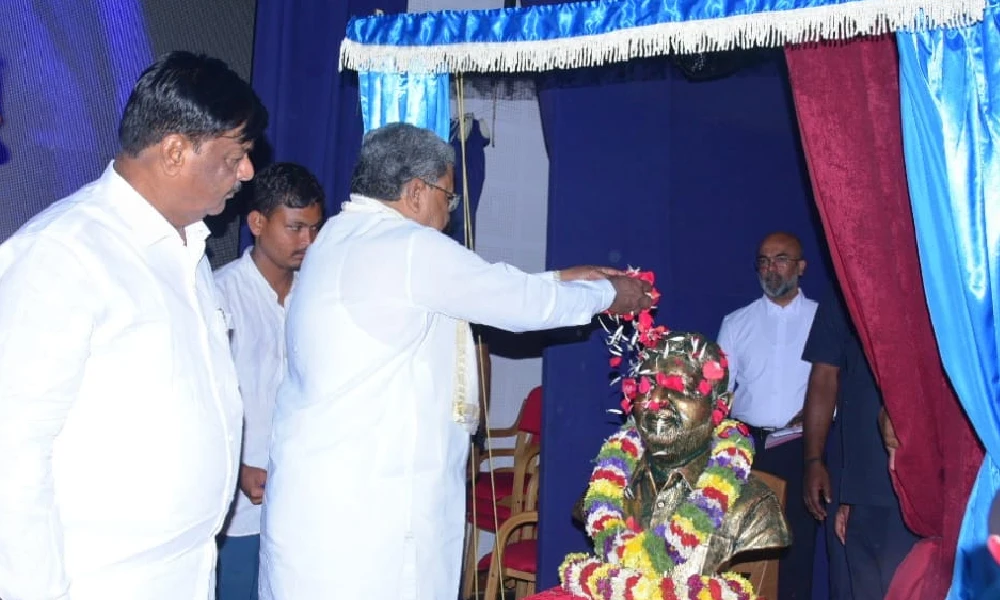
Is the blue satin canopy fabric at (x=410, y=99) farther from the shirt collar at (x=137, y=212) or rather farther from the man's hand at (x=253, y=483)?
the shirt collar at (x=137, y=212)

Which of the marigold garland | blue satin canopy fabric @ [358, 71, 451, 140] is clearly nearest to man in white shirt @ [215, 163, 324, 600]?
blue satin canopy fabric @ [358, 71, 451, 140]

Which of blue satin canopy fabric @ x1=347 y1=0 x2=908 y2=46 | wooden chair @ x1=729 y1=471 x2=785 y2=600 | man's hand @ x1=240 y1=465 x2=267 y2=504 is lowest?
wooden chair @ x1=729 y1=471 x2=785 y2=600

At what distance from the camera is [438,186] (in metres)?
2.83

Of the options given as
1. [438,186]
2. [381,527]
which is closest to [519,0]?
[438,186]

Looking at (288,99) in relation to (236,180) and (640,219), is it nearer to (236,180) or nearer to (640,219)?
(640,219)

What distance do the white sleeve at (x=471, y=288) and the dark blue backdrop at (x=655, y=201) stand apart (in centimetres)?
201

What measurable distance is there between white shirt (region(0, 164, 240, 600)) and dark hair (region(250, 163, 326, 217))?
144 cm

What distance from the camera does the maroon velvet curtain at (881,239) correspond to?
306 cm

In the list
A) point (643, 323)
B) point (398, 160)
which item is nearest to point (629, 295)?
point (643, 323)

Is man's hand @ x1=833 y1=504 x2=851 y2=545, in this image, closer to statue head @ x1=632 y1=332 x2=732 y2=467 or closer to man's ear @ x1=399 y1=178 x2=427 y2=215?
statue head @ x1=632 y1=332 x2=732 y2=467

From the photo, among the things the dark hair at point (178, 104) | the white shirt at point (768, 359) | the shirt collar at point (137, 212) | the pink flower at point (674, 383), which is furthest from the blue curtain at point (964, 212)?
the white shirt at point (768, 359)

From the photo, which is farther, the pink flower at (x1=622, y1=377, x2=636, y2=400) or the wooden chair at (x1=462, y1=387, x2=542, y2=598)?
the wooden chair at (x1=462, y1=387, x2=542, y2=598)

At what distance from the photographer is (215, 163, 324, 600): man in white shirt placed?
3453mm

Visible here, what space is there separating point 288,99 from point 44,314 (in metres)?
2.83
